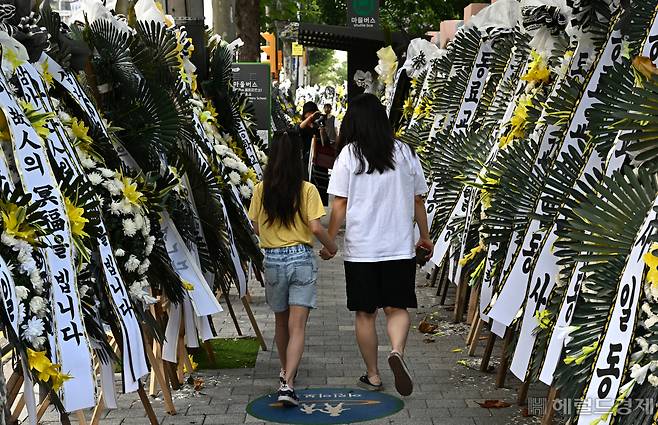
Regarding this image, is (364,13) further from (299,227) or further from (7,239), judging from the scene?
(7,239)

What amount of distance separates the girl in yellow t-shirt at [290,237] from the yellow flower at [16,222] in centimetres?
262

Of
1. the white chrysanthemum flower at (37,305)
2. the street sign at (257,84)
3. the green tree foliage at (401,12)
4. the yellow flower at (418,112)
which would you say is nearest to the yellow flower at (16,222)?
the white chrysanthemum flower at (37,305)

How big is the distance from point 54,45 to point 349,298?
95.8 inches

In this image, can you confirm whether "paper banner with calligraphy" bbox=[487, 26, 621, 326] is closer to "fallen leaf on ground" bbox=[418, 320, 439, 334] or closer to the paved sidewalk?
the paved sidewalk

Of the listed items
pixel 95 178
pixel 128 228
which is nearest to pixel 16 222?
pixel 95 178

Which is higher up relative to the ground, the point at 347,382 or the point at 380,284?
the point at 380,284

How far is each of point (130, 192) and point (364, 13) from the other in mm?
13955

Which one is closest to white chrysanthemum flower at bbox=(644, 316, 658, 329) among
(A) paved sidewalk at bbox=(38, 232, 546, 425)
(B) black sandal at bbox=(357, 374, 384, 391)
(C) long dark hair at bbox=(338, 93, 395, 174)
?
(A) paved sidewalk at bbox=(38, 232, 546, 425)

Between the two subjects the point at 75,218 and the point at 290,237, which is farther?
the point at 290,237

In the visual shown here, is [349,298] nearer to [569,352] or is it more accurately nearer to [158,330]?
[158,330]

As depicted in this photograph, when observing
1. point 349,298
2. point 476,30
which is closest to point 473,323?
point 349,298

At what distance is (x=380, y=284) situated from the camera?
6.94 meters

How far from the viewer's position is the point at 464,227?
7.56m

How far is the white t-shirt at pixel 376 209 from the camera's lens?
6.82 metres
